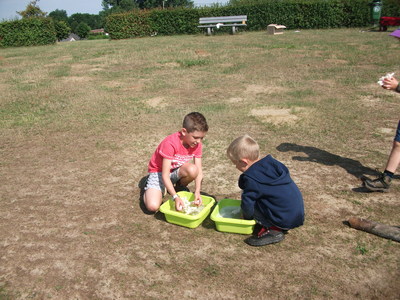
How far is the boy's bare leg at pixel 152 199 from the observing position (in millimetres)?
3262

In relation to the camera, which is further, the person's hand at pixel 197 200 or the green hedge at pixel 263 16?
the green hedge at pixel 263 16

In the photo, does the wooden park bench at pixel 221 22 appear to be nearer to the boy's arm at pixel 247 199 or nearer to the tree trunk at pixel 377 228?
the tree trunk at pixel 377 228

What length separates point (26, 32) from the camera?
20.4 meters

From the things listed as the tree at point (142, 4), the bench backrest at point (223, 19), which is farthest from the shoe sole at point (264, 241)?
the tree at point (142, 4)

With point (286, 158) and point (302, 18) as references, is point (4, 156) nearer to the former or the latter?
point (286, 158)

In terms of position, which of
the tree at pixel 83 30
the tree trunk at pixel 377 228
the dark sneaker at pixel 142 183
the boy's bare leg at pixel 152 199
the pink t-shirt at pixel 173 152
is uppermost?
the tree at pixel 83 30

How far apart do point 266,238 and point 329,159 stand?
79.3 inches

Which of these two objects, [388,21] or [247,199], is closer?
[247,199]

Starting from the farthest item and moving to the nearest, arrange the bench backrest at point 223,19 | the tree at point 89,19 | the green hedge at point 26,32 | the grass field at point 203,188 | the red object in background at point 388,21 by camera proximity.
Result: the tree at point 89,19 < the bench backrest at point 223,19 < the green hedge at point 26,32 < the red object in background at point 388,21 < the grass field at point 203,188

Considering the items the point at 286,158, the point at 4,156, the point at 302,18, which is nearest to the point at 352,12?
the point at 302,18

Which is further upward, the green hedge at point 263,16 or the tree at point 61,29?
the tree at point 61,29

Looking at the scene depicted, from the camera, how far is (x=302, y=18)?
67.5 ft

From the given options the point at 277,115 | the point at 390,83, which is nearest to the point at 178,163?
the point at 390,83

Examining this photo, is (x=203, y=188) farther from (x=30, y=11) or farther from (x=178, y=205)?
(x=30, y=11)
